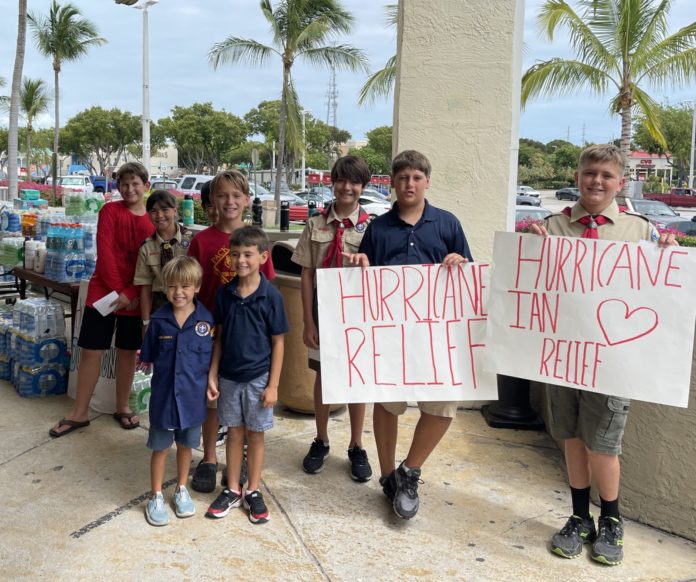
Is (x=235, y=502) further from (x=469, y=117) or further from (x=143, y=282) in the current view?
(x=469, y=117)

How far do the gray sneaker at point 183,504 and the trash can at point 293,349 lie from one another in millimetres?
1564

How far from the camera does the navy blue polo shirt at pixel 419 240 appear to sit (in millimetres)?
3367

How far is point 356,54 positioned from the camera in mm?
25625

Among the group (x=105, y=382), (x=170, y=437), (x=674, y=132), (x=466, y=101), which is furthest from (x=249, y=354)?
(x=674, y=132)

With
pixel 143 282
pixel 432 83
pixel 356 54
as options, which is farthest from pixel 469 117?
pixel 356 54

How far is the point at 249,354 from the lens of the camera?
11.2 ft

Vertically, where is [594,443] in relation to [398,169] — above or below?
below

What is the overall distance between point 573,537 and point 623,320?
1040mm

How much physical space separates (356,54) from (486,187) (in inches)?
867

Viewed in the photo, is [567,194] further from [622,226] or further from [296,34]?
[622,226]

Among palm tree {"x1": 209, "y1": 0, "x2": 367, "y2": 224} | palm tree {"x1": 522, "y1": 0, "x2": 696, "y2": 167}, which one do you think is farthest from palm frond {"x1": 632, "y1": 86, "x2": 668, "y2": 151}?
→ palm tree {"x1": 209, "y1": 0, "x2": 367, "y2": 224}

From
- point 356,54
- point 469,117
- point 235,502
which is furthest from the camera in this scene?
point 356,54

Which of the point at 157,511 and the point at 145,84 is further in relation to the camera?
the point at 145,84

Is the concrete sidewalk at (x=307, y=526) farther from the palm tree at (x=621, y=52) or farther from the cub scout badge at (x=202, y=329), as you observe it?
the palm tree at (x=621, y=52)
